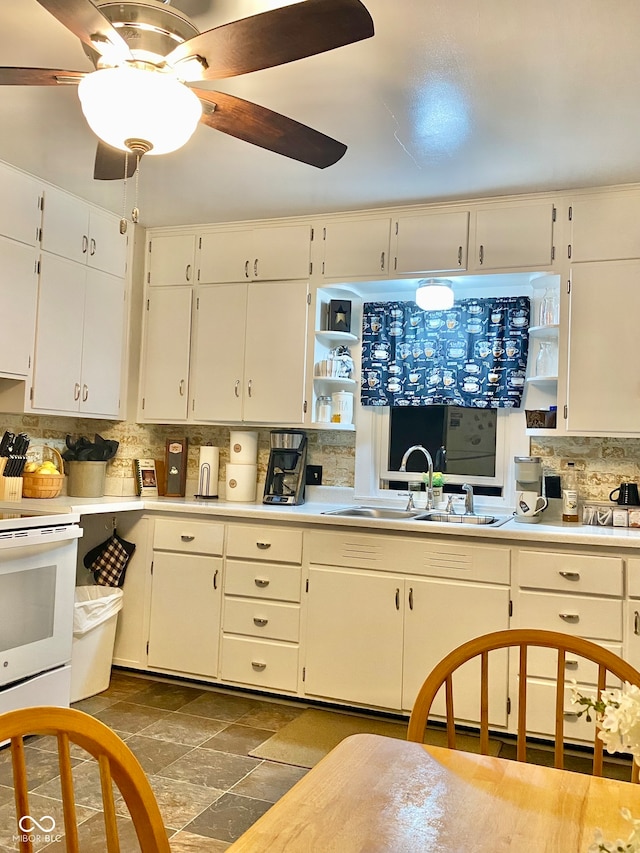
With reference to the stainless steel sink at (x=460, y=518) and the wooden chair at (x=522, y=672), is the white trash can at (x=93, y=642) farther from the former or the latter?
the wooden chair at (x=522, y=672)

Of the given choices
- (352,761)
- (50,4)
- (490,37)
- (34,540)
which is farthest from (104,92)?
(34,540)

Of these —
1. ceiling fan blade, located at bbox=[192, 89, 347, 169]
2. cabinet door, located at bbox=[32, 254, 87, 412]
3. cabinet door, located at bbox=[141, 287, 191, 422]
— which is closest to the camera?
ceiling fan blade, located at bbox=[192, 89, 347, 169]

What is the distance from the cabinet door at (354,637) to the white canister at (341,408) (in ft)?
2.95

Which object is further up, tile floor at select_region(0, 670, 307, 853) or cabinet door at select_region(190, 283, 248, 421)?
cabinet door at select_region(190, 283, 248, 421)

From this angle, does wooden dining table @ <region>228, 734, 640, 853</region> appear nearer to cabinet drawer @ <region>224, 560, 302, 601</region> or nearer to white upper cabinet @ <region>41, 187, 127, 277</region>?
cabinet drawer @ <region>224, 560, 302, 601</region>

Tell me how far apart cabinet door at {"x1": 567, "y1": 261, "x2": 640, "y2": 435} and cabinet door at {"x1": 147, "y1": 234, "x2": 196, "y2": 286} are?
6.85 ft

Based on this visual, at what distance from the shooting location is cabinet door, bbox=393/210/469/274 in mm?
3598

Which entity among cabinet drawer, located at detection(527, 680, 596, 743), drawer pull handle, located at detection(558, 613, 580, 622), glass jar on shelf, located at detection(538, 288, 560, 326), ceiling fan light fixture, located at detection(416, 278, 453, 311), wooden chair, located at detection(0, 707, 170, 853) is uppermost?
ceiling fan light fixture, located at detection(416, 278, 453, 311)

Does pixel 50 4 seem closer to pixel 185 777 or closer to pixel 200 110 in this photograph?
pixel 200 110

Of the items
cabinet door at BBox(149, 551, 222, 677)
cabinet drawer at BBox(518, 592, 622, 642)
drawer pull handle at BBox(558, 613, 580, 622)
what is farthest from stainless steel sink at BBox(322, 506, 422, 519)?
drawer pull handle at BBox(558, 613, 580, 622)

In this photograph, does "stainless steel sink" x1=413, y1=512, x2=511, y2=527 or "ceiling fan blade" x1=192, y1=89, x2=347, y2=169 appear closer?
"ceiling fan blade" x1=192, y1=89, x2=347, y2=169

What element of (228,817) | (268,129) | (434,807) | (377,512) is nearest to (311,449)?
(377,512)

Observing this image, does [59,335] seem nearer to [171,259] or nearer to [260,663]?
[171,259]

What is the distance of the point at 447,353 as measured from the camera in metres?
3.96
